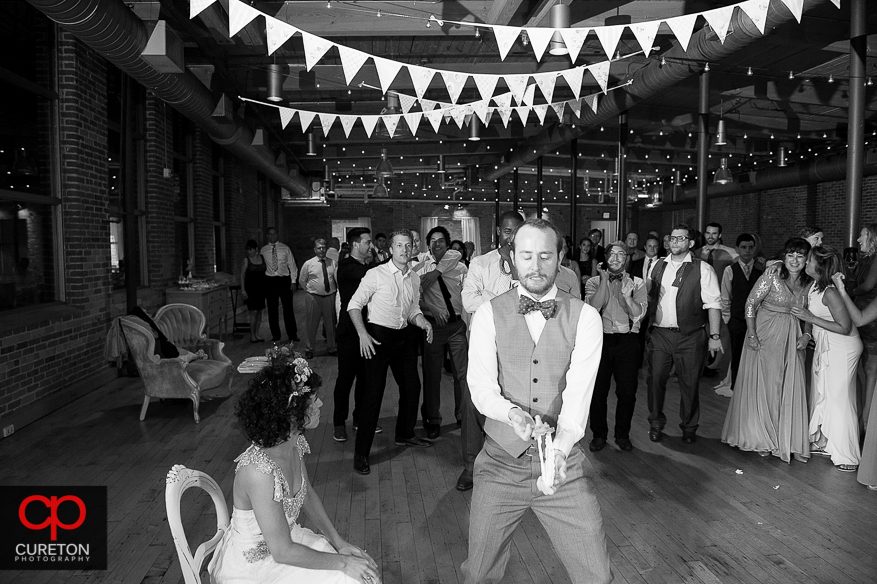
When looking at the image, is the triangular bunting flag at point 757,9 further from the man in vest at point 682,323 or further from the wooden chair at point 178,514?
the wooden chair at point 178,514

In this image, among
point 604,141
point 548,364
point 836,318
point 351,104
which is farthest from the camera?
point 604,141

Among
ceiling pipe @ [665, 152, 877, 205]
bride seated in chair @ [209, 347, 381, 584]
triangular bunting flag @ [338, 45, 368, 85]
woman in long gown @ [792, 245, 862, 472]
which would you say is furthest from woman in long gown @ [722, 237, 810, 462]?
ceiling pipe @ [665, 152, 877, 205]

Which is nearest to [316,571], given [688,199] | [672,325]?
[672,325]

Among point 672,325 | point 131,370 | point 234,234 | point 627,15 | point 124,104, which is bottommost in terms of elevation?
point 131,370

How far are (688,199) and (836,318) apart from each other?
1797 cm

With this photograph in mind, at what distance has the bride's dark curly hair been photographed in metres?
2.03

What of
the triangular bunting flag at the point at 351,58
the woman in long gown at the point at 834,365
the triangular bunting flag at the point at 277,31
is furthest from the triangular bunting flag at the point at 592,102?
the triangular bunting flag at the point at 277,31

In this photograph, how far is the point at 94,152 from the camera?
6641mm

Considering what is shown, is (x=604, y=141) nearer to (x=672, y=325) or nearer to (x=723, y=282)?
(x=723, y=282)

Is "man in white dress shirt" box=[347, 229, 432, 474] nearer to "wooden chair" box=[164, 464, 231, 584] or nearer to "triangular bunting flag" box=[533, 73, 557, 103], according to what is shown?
"wooden chair" box=[164, 464, 231, 584]

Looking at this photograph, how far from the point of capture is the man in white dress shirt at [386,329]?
4.32 m

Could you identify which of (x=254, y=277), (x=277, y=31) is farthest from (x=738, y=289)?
(x=254, y=277)

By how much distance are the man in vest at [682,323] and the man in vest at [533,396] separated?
2773mm

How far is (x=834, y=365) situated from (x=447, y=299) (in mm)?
2678
